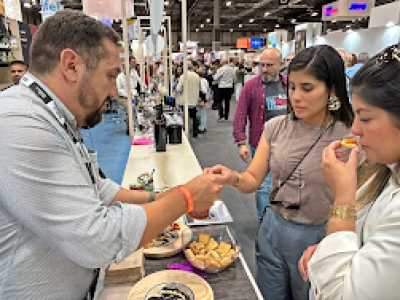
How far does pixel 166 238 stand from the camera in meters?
1.48

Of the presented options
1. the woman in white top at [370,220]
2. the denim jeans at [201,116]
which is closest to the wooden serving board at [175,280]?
the woman in white top at [370,220]

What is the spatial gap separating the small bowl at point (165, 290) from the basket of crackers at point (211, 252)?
0.14 m

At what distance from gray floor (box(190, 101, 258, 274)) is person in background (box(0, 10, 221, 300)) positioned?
2.17 meters

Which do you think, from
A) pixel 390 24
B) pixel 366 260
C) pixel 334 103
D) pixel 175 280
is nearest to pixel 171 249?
pixel 175 280

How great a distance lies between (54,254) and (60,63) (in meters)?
0.54

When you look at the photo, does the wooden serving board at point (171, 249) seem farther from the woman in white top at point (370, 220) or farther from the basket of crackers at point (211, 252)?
the woman in white top at point (370, 220)

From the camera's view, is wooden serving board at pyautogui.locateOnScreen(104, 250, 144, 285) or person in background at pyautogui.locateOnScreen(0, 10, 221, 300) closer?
person in background at pyautogui.locateOnScreen(0, 10, 221, 300)

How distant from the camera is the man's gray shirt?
0.81 m

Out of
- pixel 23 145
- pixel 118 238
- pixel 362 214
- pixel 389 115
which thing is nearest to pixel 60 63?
pixel 23 145

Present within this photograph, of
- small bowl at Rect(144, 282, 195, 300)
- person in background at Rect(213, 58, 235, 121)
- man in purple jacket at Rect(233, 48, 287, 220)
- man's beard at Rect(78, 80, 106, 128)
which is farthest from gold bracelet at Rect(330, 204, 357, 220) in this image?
person in background at Rect(213, 58, 235, 121)

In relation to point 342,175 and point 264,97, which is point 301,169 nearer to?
point 342,175

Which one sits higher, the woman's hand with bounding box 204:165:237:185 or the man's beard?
the man's beard

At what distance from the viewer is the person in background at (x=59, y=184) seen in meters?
0.82

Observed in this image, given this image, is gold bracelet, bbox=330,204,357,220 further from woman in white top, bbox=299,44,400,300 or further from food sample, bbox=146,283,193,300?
food sample, bbox=146,283,193,300
